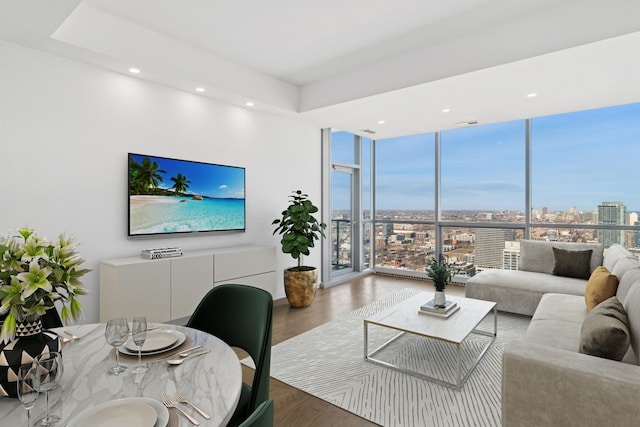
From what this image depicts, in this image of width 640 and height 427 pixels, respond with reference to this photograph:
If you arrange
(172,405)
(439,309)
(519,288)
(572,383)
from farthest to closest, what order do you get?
(519,288) → (439,309) → (572,383) → (172,405)

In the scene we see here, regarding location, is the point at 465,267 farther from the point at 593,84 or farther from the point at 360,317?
the point at 593,84

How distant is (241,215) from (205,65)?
5.78 feet

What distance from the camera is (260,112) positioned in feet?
15.4

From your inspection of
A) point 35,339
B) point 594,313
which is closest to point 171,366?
point 35,339

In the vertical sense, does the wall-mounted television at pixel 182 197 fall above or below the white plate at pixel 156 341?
above

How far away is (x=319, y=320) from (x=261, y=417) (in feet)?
11.0

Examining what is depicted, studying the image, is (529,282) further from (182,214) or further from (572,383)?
(182,214)

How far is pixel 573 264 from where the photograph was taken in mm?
4109

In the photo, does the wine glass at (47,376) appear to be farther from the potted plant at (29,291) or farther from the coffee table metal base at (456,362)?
the coffee table metal base at (456,362)

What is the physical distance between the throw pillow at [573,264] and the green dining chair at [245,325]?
4034 mm

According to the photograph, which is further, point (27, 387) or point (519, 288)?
point (519, 288)

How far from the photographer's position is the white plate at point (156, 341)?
4.48 ft

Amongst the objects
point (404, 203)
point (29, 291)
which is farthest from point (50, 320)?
point (404, 203)

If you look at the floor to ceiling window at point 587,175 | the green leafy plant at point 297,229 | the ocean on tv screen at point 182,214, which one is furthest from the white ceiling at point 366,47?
the green leafy plant at point 297,229
